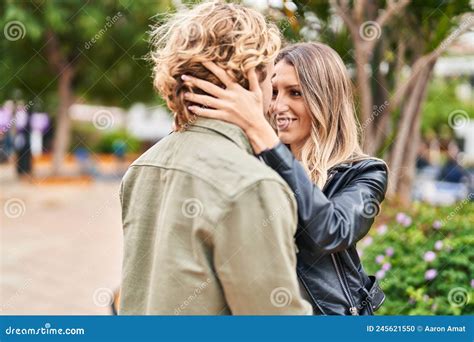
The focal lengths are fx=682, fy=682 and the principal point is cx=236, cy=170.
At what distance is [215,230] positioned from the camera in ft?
5.00

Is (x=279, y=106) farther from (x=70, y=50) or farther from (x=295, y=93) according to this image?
(x=70, y=50)

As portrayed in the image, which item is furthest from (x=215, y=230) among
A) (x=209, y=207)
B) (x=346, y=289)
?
(x=346, y=289)

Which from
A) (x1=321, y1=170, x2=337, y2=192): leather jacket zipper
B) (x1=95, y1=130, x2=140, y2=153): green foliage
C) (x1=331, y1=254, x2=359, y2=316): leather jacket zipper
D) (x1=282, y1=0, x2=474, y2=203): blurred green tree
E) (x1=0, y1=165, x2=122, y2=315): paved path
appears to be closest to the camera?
(x1=331, y1=254, x2=359, y2=316): leather jacket zipper

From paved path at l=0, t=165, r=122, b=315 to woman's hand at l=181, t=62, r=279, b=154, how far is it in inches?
159

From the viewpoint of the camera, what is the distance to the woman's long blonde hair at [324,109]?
89.1 inches

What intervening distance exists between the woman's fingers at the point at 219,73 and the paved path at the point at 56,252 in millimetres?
4113

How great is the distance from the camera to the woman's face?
2320 mm

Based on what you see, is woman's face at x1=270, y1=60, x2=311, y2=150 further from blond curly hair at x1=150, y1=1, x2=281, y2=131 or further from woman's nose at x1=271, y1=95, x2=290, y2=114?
blond curly hair at x1=150, y1=1, x2=281, y2=131

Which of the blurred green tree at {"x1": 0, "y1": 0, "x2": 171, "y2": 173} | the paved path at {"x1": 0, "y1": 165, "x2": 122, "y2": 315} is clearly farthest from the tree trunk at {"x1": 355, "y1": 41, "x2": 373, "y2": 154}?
the blurred green tree at {"x1": 0, "y1": 0, "x2": 171, "y2": 173}

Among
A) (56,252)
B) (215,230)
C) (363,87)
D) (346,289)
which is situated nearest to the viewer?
(215,230)

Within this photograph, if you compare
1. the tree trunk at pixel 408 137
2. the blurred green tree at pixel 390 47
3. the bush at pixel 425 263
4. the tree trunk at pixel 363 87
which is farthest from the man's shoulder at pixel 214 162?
the tree trunk at pixel 408 137

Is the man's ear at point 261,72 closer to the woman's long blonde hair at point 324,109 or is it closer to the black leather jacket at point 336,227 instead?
Result: the black leather jacket at point 336,227

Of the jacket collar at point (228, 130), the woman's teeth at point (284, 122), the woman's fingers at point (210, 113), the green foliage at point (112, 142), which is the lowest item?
the green foliage at point (112, 142)

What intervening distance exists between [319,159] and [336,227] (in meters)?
0.50
